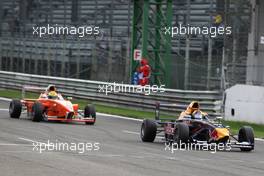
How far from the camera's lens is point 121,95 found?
105ft

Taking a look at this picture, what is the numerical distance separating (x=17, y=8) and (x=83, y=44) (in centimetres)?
1084

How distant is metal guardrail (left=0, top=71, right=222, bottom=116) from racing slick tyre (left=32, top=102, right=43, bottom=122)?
4965 mm

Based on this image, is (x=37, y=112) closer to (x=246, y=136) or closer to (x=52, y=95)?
(x=52, y=95)

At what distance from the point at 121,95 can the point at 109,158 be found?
58.4 feet

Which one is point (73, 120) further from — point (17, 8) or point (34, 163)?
point (17, 8)

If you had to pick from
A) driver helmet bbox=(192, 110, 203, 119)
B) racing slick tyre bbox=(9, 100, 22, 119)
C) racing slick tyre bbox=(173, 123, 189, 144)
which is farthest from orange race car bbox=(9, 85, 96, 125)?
racing slick tyre bbox=(173, 123, 189, 144)

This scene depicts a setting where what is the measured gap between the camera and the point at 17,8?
4897cm

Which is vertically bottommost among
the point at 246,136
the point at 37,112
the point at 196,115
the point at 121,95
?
the point at 246,136

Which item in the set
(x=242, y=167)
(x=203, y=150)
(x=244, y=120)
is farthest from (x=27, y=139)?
(x=244, y=120)

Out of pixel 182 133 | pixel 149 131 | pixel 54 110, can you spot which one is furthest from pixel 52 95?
pixel 182 133

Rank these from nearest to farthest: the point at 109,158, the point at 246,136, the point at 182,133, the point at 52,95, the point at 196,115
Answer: the point at 109,158 → the point at 182,133 → the point at 246,136 → the point at 196,115 → the point at 52,95

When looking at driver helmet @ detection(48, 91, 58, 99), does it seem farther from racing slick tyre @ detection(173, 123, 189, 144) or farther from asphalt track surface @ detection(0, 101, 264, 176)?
racing slick tyre @ detection(173, 123, 189, 144)

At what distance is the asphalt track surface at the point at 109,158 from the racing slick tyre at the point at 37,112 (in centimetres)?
155

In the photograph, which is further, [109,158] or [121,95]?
[121,95]
